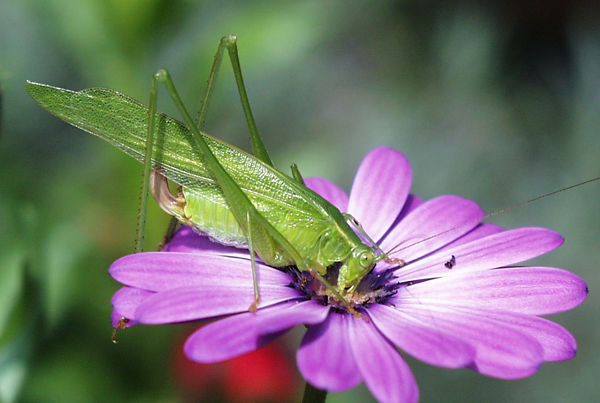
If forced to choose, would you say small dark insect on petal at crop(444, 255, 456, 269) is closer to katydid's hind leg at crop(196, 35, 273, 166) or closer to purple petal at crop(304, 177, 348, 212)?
purple petal at crop(304, 177, 348, 212)

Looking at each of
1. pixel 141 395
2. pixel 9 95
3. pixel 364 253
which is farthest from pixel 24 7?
pixel 364 253

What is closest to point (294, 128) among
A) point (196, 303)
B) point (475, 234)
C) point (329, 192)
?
point (329, 192)

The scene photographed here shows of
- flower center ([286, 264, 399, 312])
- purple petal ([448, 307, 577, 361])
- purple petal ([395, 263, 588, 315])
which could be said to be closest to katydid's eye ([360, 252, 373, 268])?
flower center ([286, 264, 399, 312])

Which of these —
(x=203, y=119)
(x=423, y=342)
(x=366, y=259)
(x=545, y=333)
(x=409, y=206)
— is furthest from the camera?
(x=409, y=206)

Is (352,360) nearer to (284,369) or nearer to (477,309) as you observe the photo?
(477,309)

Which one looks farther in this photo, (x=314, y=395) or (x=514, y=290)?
(x=514, y=290)

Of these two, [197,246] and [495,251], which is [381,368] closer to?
[495,251]

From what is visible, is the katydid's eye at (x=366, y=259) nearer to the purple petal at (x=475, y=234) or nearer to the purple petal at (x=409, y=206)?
the purple petal at (x=475, y=234)
